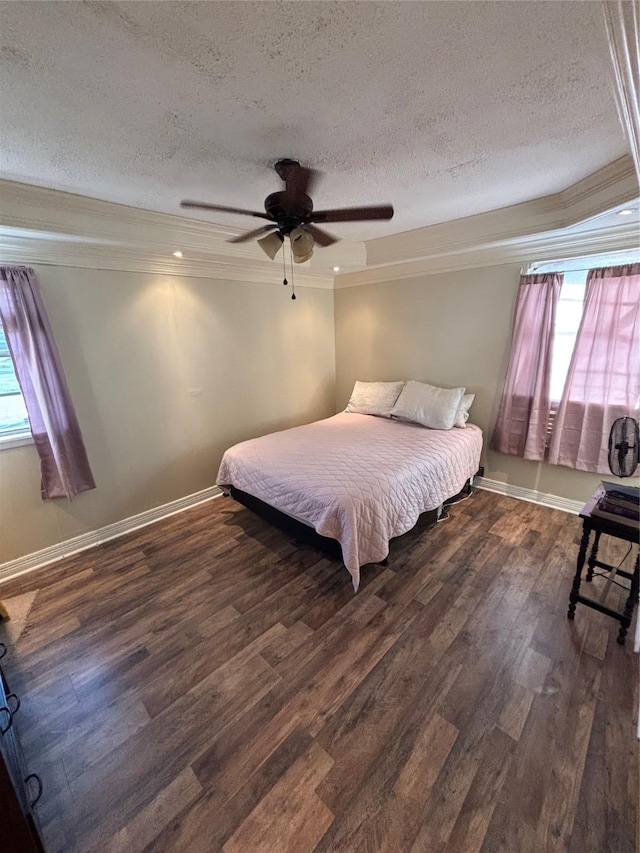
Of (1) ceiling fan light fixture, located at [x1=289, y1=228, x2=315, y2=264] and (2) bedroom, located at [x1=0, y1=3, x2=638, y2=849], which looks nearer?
(2) bedroom, located at [x1=0, y1=3, x2=638, y2=849]

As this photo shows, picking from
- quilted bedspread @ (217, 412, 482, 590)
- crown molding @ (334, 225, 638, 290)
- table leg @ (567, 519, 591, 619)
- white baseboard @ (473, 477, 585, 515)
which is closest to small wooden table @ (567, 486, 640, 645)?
table leg @ (567, 519, 591, 619)

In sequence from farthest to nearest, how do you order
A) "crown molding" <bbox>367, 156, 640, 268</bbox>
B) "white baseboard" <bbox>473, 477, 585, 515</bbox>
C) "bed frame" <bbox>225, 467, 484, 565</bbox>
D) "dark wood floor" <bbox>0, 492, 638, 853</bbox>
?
"white baseboard" <bbox>473, 477, 585, 515</bbox> < "bed frame" <bbox>225, 467, 484, 565</bbox> < "crown molding" <bbox>367, 156, 640, 268</bbox> < "dark wood floor" <bbox>0, 492, 638, 853</bbox>

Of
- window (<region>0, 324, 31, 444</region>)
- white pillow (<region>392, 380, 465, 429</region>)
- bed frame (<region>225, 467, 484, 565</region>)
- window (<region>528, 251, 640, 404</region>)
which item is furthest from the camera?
white pillow (<region>392, 380, 465, 429</region>)

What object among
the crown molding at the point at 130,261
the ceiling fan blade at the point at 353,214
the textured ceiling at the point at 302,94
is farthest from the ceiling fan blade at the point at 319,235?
the crown molding at the point at 130,261

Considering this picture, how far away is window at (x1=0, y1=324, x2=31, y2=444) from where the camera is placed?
7.39 feet

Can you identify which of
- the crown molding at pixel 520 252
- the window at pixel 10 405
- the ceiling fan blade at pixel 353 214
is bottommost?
the window at pixel 10 405

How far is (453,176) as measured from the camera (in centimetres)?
202

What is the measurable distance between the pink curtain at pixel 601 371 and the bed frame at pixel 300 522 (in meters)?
1.12

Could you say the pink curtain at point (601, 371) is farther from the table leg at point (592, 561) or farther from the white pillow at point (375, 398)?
the white pillow at point (375, 398)

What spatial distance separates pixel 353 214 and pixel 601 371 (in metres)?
2.36

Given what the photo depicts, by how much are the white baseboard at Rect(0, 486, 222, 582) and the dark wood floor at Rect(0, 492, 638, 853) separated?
0.51 feet

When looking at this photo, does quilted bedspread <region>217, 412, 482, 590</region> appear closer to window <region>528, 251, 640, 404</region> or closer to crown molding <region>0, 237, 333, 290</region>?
window <region>528, 251, 640, 404</region>

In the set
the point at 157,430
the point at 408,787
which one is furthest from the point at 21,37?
the point at 408,787

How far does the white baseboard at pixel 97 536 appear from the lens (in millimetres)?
2404
